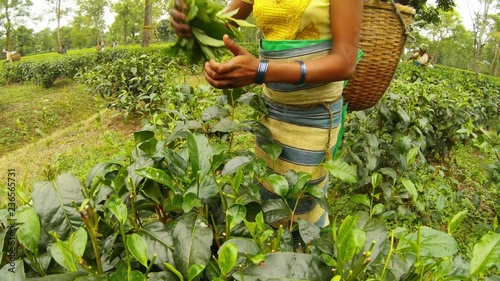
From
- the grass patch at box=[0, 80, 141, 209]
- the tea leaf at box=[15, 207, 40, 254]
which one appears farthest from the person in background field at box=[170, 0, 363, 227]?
the tea leaf at box=[15, 207, 40, 254]

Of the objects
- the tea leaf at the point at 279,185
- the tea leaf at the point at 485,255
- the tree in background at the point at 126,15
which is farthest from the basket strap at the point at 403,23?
the tree in background at the point at 126,15

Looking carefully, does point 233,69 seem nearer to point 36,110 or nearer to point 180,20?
point 180,20

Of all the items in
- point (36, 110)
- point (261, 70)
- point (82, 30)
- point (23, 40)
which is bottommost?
point (23, 40)

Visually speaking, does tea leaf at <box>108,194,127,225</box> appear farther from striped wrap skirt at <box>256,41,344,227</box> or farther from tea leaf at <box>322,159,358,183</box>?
striped wrap skirt at <box>256,41,344,227</box>

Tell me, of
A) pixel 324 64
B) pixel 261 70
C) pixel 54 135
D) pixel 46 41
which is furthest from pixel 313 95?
pixel 46 41

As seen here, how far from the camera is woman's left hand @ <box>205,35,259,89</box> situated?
1.03 metres

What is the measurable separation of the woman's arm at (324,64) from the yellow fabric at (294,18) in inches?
2.3

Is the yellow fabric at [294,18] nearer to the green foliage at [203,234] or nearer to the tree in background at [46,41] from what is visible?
the green foliage at [203,234]

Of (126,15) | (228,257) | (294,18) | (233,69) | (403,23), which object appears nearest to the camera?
(228,257)

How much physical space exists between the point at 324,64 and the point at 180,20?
492 millimetres

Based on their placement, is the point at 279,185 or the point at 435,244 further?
the point at 279,185

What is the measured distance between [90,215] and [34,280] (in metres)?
0.15

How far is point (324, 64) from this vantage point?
1136mm

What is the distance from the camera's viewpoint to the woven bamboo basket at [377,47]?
143cm
